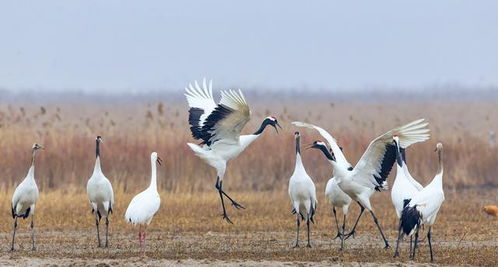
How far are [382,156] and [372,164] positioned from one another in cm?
17

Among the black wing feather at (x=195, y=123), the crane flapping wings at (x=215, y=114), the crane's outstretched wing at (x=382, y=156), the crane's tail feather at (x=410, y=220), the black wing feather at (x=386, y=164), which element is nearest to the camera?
the crane's tail feather at (x=410, y=220)

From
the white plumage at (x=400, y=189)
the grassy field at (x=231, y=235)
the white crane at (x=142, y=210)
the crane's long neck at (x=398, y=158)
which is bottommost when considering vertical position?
the grassy field at (x=231, y=235)

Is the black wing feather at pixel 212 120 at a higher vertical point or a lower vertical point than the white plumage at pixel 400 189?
higher

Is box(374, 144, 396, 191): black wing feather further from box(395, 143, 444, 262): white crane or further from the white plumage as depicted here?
box(395, 143, 444, 262): white crane

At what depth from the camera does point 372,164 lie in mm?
14445

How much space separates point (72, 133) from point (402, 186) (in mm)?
11120

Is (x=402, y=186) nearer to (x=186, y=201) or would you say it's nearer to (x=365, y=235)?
(x=365, y=235)

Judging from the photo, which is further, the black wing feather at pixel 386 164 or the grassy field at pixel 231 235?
the black wing feather at pixel 386 164

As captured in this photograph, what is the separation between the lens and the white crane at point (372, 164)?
46.6ft

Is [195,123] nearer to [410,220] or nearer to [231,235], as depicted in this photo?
[231,235]

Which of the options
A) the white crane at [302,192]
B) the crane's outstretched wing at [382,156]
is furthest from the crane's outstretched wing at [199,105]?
the crane's outstretched wing at [382,156]

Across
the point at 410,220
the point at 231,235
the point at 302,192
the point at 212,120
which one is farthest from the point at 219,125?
the point at 410,220

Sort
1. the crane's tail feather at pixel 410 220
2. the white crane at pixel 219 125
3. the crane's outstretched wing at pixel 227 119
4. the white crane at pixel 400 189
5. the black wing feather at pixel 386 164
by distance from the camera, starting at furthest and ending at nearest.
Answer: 1. the white crane at pixel 219 125
2. the crane's outstretched wing at pixel 227 119
3. the black wing feather at pixel 386 164
4. the white crane at pixel 400 189
5. the crane's tail feather at pixel 410 220

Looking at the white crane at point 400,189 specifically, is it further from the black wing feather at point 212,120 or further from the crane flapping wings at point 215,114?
the black wing feather at point 212,120
